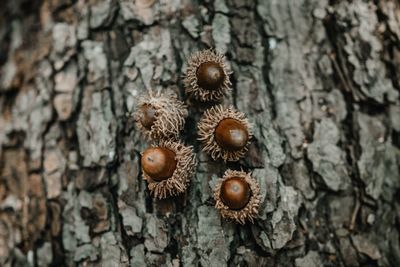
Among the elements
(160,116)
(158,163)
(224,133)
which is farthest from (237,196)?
(160,116)

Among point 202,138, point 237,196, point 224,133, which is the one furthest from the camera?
point 202,138

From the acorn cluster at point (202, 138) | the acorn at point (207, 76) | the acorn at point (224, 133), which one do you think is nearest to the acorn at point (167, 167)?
the acorn cluster at point (202, 138)

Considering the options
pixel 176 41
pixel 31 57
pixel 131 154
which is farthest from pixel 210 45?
pixel 31 57

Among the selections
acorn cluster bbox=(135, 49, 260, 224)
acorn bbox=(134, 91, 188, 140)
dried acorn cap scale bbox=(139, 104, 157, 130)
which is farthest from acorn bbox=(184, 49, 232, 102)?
dried acorn cap scale bbox=(139, 104, 157, 130)

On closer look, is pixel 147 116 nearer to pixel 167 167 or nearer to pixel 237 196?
pixel 167 167

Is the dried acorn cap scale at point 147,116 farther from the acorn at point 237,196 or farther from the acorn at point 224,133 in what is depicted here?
the acorn at point 237,196

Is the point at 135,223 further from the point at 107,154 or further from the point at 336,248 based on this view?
the point at 336,248

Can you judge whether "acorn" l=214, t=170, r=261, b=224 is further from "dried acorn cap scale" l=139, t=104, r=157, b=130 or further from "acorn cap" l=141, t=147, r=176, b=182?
"dried acorn cap scale" l=139, t=104, r=157, b=130
